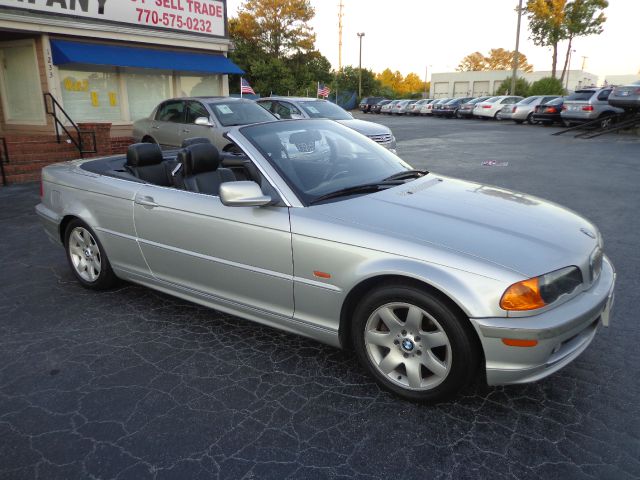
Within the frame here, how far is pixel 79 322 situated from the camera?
12.8 ft

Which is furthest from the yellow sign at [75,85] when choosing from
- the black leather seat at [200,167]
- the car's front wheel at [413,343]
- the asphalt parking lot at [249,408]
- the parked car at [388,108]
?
the parked car at [388,108]

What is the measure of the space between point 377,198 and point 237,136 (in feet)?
3.60

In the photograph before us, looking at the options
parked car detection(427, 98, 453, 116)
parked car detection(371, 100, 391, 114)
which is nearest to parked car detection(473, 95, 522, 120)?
parked car detection(427, 98, 453, 116)

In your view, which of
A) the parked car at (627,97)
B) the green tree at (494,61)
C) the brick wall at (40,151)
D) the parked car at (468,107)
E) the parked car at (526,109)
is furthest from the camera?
the green tree at (494,61)

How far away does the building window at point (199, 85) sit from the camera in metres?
17.3

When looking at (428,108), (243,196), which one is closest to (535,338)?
(243,196)

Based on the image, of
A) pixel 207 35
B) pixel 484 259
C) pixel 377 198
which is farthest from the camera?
pixel 207 35

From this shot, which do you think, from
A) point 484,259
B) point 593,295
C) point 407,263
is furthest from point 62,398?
point 593,295

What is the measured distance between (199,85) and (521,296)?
1730 centimetres

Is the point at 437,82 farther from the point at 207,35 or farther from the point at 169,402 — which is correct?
the point at 169,402

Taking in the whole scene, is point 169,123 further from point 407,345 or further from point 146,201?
point 407,345

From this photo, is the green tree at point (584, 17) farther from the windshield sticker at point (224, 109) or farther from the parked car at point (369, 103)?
the windshield sticker at point (224, 109)

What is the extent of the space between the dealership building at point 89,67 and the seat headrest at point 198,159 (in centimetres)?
820

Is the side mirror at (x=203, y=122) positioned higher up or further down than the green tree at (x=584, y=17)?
further down
